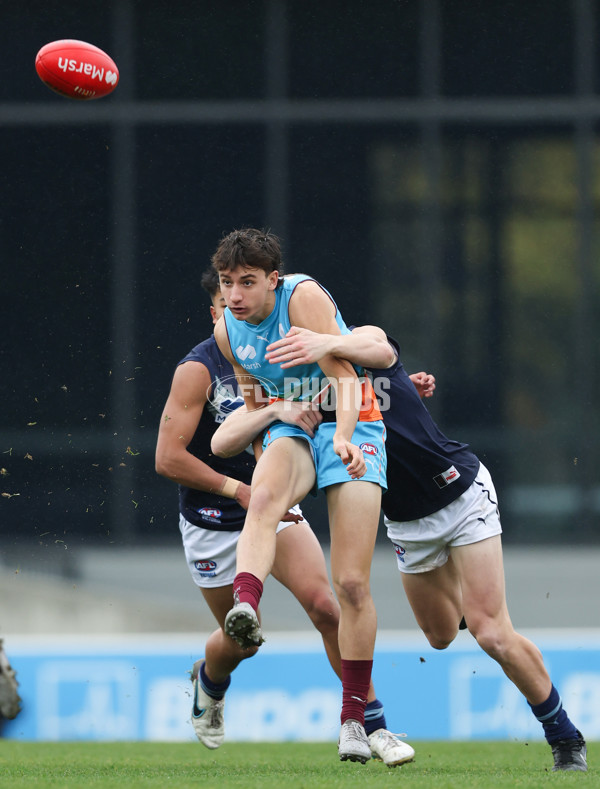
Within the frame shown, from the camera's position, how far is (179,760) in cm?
648

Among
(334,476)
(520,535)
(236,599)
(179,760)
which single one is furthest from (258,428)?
(520,535)

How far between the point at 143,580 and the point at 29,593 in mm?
1525

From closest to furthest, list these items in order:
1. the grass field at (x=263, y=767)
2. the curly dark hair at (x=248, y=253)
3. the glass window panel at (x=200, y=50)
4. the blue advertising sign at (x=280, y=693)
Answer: the grass field at (x=263, y=767) → the curly dark hair at (x=248, y=253) → the blue advertising sign at (x=280, y=693) → the glass window panel at (x=200, y=50)

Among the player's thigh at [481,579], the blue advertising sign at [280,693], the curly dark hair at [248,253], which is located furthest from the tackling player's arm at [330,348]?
the blue advertising sign at [280,693]

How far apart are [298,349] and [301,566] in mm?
1246

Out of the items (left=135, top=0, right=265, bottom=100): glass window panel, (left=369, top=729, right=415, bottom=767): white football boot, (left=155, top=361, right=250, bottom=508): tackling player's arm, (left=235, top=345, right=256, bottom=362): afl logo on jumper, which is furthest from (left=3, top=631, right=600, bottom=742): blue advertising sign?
(left=135, top=0, right=265, bottom=100): glass window panel

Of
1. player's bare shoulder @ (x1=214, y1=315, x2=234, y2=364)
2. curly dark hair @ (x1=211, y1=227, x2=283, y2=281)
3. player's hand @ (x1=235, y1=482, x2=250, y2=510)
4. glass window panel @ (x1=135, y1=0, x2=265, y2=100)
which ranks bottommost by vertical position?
player's hand @ (x1=235, y1=482, x2=250, y2=510)

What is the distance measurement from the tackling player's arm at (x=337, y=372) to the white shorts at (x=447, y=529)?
2.04 ft

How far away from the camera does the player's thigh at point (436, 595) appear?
5.68 metres

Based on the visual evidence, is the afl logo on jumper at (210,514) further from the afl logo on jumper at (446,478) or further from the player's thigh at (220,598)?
the afl logo on jumper at (446,478)

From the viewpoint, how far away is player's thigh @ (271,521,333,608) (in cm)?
580

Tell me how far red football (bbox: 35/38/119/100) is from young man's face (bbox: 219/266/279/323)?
1721 millimetres

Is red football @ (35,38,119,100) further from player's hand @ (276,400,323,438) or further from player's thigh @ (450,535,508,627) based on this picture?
player's thigh @ (450,535,508,627)

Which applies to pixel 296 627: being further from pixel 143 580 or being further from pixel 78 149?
pixel 78 149
